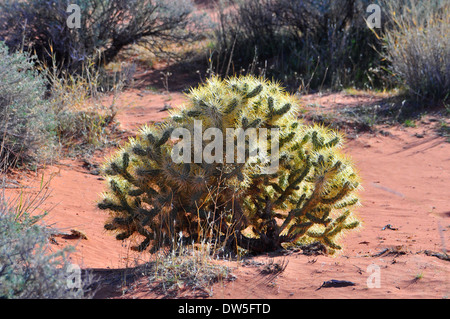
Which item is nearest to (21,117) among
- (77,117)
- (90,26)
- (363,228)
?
(77,117)

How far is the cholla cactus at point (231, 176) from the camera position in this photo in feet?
13.5

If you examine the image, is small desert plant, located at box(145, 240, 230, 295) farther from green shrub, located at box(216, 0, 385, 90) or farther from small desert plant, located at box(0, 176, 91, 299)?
green shrub, located at box(216, 0, 385, 90)

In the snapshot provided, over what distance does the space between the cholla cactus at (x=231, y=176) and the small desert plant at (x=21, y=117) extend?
2223 mm

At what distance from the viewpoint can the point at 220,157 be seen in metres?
4.13

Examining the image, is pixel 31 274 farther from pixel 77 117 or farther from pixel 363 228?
pixel 77 117

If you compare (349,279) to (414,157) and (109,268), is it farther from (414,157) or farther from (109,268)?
(414,157)

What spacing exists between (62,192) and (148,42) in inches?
254

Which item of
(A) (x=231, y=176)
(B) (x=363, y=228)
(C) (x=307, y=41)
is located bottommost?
(B) (x=363, y=228)

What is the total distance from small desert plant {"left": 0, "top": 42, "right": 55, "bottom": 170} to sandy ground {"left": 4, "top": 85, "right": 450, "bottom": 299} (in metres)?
0.30

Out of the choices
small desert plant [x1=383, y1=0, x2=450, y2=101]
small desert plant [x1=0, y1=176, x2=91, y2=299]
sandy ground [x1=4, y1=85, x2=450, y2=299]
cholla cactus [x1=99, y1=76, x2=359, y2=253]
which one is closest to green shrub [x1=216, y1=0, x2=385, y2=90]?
small desert plant [x1=383, y1=0, x2=450, y2=101]

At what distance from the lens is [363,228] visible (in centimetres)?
507

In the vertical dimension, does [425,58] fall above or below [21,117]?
above

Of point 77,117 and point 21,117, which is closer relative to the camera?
point 21,117

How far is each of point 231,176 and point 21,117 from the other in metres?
3.25
